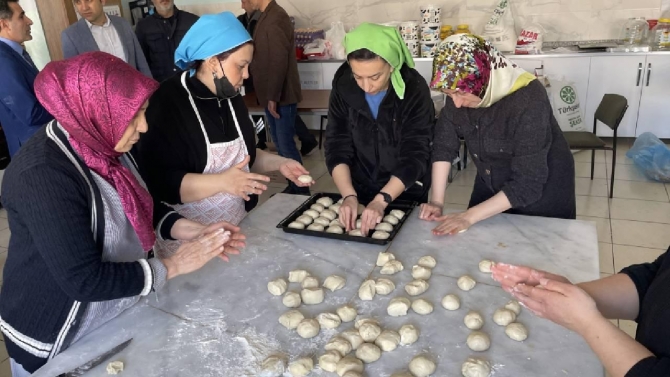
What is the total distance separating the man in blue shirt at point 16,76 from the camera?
2.84m

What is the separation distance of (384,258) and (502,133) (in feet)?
2.15

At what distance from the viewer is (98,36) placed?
3.91m

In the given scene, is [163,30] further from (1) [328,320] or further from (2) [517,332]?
(2) [517,332]

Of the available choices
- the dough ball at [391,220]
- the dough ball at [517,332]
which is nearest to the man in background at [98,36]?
the dough ball at [391,220]

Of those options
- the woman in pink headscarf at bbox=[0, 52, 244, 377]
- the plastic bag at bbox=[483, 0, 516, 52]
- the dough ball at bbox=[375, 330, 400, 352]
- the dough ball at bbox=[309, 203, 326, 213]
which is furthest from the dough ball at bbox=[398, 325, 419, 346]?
the plastic bag at bbox=[483, 0, 516, 52]

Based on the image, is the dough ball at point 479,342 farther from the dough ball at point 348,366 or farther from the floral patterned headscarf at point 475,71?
the floral patterned headscarf at point 475,71

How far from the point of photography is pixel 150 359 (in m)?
1.33

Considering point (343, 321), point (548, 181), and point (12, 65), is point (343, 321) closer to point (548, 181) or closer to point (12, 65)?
point (548, 181)

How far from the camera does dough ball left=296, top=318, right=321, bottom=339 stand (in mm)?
1393

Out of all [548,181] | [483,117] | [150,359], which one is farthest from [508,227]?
[150,359]

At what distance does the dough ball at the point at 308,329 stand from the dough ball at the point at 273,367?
121mm

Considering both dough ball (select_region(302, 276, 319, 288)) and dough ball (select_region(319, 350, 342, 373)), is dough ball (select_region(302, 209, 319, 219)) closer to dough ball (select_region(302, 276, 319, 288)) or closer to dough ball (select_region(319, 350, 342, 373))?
dough ball (select_region(302, 276, 319, 288))

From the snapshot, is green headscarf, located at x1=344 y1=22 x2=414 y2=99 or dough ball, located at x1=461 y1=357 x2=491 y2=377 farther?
green headscarf, located at x1=344 y1=22 x2=414 y2=99

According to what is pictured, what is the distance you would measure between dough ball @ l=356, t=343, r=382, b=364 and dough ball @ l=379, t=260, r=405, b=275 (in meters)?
0.37
